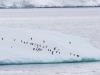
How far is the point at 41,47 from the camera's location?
31328 mm

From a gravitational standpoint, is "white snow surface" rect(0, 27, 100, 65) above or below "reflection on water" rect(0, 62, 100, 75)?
above

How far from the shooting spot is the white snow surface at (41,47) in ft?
93.7

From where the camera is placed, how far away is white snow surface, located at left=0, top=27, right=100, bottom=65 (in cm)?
2856

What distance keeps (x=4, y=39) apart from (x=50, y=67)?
591 cm

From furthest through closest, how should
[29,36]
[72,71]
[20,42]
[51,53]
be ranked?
[29,36]
[20,42]
[51,53]
[72,71]

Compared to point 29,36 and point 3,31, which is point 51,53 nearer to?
point 29,36

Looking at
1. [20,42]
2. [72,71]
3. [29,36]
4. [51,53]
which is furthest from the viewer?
[29,36]

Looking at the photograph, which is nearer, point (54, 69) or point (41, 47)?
point (54, 69)

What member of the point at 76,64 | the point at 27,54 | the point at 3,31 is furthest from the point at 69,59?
the point at 3,31

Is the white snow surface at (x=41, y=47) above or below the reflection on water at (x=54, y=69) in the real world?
above

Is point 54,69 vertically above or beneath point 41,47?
beneath

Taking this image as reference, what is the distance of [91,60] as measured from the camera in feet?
98.6

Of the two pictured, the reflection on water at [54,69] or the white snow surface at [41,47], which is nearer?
the reflection on water at [54,69]

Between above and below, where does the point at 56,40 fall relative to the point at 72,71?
above
